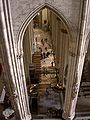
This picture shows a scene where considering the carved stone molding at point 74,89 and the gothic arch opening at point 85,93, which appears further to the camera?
the gothic arch opening at point 85,93

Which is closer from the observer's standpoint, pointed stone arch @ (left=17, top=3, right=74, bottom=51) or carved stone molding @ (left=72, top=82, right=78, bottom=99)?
pointed stone arch @ (left=17, top=3, right=74, bottom=51)

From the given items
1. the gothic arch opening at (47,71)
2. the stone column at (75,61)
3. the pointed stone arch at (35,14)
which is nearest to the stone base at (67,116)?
the stone column at (75,61)

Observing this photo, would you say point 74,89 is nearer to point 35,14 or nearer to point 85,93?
point 85,93

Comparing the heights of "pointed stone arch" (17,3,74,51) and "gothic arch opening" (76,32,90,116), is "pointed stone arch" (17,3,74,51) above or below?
above

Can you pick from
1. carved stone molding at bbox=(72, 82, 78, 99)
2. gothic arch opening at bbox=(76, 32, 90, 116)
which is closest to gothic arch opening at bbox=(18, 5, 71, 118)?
gothic arch opening at bbox=(76, 32, 90, 116)

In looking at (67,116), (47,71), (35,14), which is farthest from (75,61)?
(47,71)

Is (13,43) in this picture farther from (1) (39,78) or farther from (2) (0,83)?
(1) (39,78)

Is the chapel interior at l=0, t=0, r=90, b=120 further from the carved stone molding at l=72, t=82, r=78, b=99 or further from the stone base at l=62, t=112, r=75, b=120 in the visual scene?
the carved stone molding at l=72, t=82, r=78, b=99

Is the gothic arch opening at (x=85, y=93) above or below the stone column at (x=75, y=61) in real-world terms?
below

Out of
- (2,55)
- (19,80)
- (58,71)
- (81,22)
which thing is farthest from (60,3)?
(58,71)

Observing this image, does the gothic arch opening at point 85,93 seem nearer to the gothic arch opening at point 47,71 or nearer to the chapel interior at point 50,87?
the chapel interior at point 50,87

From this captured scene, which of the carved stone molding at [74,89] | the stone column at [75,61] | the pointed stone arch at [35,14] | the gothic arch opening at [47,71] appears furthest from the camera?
the gothic arch opening at [47,71]

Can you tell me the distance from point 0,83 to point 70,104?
427 cm

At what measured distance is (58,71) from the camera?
12617mm
